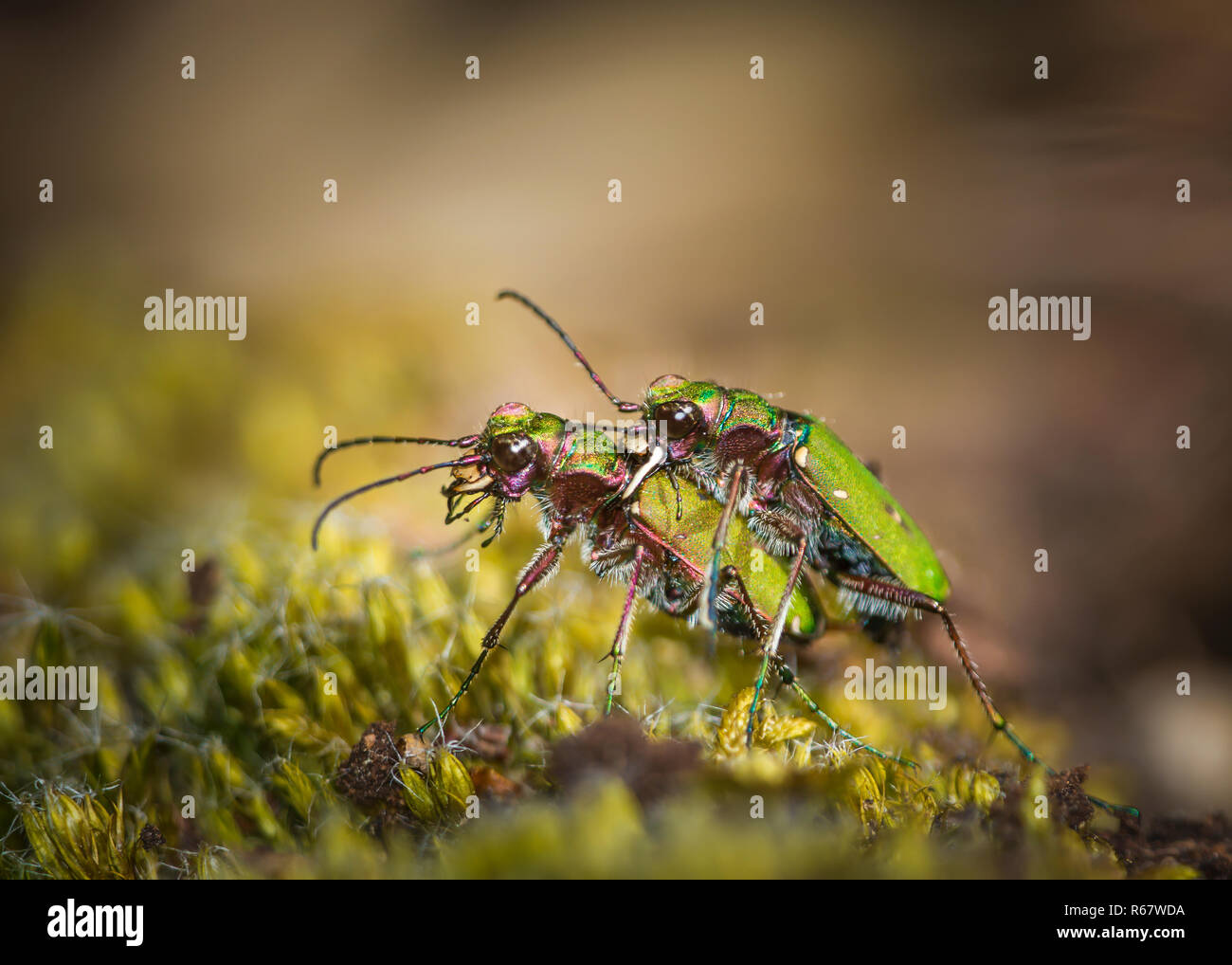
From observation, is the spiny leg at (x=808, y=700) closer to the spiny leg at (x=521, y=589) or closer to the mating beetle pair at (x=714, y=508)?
the mating beetle pair at (x=714, y=508)

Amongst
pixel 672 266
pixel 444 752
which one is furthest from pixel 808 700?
pixel 672 266

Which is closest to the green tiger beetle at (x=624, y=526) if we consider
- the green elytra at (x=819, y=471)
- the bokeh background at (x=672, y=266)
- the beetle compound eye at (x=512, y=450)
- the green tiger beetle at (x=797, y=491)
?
the beetle compound eye at (x=512, y=450)

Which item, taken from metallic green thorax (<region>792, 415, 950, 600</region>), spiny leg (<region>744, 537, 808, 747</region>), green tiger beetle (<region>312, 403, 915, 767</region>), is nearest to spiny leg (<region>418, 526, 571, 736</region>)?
green tiger beetle (<region>312, 403, 915, 767</region>)

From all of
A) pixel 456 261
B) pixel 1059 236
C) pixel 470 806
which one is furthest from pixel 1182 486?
pixel 456 261

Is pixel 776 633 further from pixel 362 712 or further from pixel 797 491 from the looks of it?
pixel 362 712

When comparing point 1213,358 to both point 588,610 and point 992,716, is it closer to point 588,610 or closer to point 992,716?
point 992,716

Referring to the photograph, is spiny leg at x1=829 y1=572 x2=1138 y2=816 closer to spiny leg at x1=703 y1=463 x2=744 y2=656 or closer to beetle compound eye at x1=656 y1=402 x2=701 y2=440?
spiny leg at x1=703 y1=463 x2=744 y2=656
